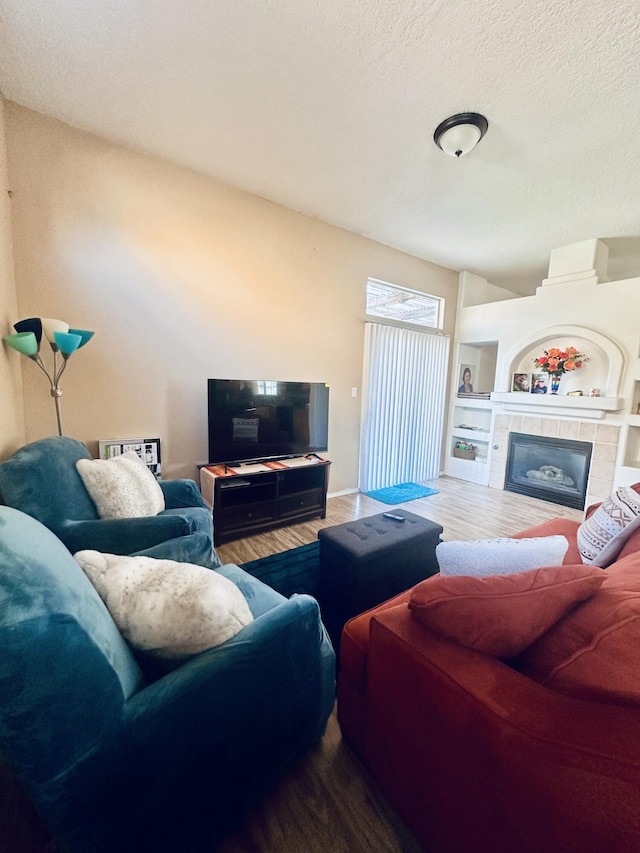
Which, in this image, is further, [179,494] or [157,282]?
[157,282]

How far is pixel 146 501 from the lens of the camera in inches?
74.5

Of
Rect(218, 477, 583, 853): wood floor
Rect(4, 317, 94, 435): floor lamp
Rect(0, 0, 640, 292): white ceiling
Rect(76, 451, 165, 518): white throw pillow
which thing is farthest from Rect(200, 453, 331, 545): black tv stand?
Rect(0, 0, 640, 292): white ceiling

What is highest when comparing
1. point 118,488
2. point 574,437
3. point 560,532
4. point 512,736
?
point 574,437

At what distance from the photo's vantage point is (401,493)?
13.6 feet

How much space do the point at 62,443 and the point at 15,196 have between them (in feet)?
5.54

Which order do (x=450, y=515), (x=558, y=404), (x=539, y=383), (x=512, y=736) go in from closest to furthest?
1. (x=512, y=736)
2. (x=450, y=515)
3. (x=558, y=404)
4. (x=539, y=383)

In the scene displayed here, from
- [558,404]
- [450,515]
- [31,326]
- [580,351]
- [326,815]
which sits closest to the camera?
[326,815]

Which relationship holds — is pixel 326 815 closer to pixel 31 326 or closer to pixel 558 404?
pixel 31 326

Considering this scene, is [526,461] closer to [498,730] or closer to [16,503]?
[498,730]

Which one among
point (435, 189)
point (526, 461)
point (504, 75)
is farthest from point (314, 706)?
point (526, 461)

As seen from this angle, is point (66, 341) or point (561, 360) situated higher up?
point (561, 360)

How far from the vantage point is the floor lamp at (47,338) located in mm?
1865

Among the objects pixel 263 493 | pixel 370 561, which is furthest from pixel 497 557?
pixel 263 493

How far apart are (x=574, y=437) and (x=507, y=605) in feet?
12.8
